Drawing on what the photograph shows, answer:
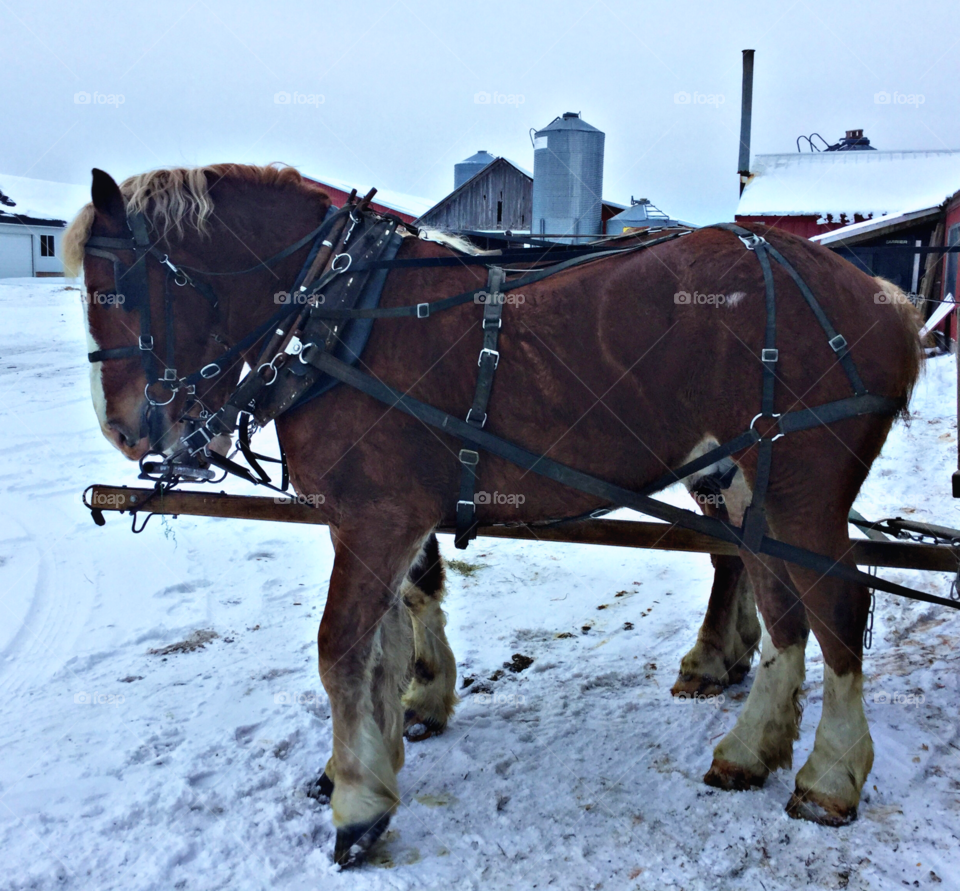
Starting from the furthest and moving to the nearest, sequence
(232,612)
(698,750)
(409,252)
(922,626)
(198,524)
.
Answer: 1. (198,524)
2. (232,612)
3. (922,626)
4. (698,750)
5. (409,252)

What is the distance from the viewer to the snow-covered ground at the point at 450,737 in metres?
2.56

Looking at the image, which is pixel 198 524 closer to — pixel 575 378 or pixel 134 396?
pixel 134 396

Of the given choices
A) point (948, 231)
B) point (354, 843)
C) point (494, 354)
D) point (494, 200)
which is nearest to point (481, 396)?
point (494, 354)

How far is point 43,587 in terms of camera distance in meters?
4.56

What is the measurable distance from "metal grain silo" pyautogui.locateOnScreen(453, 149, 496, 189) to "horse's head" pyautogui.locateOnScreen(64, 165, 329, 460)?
78.4 ft

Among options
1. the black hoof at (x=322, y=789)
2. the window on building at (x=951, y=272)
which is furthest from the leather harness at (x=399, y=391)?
the window on building at (x=951, y=272)

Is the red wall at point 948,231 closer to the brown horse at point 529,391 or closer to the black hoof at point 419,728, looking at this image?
the brown horse at point 529,391

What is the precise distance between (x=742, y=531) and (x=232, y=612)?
9.89 feet

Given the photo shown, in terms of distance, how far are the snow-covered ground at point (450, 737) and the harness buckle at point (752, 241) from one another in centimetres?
204

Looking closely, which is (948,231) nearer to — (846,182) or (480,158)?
(846,182)

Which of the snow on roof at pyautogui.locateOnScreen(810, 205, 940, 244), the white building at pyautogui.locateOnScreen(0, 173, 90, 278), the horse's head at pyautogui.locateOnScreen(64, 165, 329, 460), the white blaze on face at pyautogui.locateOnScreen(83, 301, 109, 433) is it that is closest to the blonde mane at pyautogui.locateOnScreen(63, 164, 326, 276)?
the horse's head at pyautogui.locateOnScreen(64, 165, 329, 460)

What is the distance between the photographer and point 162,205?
8.72 ft

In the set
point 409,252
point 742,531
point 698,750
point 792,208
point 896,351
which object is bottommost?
point 698,750

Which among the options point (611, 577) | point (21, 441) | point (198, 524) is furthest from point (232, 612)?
point (21, 441)
